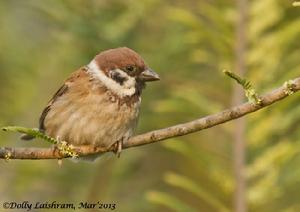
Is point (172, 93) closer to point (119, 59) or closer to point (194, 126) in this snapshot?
point (119, 59)

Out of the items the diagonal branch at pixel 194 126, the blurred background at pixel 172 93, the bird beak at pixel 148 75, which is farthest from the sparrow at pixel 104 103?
the diagonal branch at pixel 194 126

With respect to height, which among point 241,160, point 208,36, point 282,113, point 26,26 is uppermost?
point 26,26

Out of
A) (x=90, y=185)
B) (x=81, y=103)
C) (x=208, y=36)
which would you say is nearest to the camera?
(x=81, y=103)

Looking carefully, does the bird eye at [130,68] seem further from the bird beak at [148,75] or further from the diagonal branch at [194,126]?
the diagonal branch at [194,126]

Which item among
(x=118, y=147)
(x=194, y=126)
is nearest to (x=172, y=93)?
(x=118, y=147)

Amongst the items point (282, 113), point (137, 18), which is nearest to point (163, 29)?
point (137, 18)

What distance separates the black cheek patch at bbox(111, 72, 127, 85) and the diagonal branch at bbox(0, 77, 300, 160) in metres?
0.96

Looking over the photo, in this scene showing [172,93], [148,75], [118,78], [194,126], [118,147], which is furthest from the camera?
[172,93]

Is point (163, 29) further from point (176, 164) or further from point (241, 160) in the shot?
point (241, 160)

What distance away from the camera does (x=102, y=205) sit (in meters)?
5.00

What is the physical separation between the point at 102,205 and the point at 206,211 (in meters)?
0.85

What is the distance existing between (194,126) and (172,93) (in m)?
1.86

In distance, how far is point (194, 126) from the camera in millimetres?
3092

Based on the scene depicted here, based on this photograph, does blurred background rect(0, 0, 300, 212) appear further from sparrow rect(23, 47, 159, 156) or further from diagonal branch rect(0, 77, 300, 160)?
diagonal branch rect(0, 77, 300, 160)
